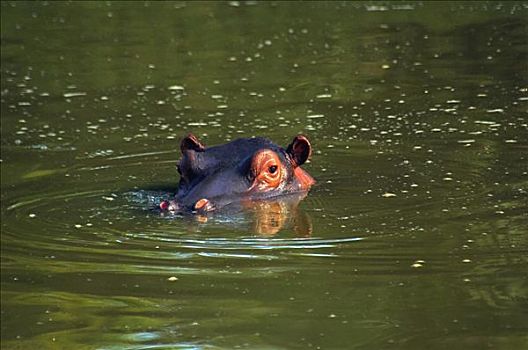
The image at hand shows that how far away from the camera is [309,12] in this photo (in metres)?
20.6

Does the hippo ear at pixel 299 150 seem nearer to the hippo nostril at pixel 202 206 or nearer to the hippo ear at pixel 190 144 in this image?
the hippo ear at pixel 190 144

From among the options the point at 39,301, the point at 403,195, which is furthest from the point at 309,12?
the point at 39,301

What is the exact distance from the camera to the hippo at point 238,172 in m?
8.87

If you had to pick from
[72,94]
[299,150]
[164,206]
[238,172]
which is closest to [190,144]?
→ [238,172]

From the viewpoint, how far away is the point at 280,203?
29.6 ft

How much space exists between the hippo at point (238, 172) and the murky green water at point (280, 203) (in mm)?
243

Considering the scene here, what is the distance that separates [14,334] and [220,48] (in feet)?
37.4

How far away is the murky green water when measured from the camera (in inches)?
255

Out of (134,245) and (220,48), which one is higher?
(220,48)

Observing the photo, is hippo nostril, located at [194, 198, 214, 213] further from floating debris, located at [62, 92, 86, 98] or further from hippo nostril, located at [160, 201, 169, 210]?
floating debris, located at [62, 92, 86, 98]

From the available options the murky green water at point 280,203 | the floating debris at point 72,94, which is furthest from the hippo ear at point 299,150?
the floating debris at point 72,94

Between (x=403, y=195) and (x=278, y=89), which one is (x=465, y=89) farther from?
(x=403, y=195)

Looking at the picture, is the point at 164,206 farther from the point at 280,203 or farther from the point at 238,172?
the point at 280,203

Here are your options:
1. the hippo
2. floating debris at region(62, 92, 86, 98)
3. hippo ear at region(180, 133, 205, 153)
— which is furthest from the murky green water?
hippo ear at region(180, 133, 205, 153)
